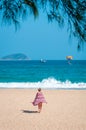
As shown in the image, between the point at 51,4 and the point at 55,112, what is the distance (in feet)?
35.6

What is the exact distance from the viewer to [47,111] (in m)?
14.0

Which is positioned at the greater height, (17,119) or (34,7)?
(34,7)

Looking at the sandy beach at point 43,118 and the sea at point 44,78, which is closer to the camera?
the sandy beach at point 43,118

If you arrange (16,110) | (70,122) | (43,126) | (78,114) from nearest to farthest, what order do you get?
1. (43,126)
2. (70,122)
3. (78,114)
4. (16,110)

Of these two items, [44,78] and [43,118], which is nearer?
[43,118]

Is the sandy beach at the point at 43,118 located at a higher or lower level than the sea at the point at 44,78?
lower

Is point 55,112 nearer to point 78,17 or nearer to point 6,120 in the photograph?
point 6,120

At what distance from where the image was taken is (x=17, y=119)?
1184 cm

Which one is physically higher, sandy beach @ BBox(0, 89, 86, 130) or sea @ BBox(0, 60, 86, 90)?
sea @ BBox(0, 60, 86, 90)

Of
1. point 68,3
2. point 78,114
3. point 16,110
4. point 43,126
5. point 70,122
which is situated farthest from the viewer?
point 16,110

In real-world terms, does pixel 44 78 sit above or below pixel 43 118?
above

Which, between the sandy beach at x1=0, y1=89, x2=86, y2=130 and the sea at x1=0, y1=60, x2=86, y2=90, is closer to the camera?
the sandy beach at x1=0, y1=89, x2=86, y2=130

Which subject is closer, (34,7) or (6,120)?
(34,7)

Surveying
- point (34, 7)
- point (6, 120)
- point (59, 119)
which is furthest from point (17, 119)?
point (34, 7)
